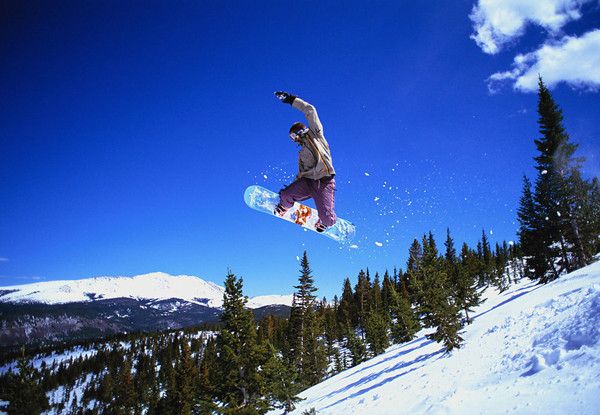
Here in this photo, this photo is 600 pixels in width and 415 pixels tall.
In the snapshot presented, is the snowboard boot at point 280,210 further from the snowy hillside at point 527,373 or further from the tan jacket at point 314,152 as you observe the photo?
the snowy hillside at point 527,373

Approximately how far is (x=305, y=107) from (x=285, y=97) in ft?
1.81

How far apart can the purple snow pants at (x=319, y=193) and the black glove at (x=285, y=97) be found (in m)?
2.24

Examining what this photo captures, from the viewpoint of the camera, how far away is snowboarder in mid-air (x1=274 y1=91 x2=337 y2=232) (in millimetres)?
7954

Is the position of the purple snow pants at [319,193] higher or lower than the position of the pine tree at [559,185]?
lower

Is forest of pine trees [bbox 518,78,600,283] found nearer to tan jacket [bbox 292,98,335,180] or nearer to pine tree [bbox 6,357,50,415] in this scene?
tan jacket [bbox 292,98,335,180]

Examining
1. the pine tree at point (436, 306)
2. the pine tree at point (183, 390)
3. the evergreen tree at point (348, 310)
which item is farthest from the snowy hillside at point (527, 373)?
the evergreen tree at point (348, 310)

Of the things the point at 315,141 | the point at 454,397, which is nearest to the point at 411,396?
the point at 454,397

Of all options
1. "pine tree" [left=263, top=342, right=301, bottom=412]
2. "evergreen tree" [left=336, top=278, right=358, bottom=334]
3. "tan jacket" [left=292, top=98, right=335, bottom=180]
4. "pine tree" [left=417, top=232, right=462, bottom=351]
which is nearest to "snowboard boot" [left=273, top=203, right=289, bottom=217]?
"tan jacket" [left=292, top=98, right=335, bottom=180]

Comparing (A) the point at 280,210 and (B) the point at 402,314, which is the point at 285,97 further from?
(B) the point at 402,314

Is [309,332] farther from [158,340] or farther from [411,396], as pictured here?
[158,340]

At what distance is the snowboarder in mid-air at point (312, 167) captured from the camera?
313 inches

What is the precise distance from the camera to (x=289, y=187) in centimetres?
926

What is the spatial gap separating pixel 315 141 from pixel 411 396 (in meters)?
9.47

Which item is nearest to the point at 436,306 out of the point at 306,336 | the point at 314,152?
the point at 314,152
